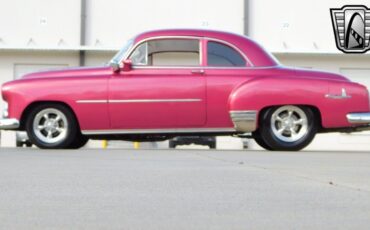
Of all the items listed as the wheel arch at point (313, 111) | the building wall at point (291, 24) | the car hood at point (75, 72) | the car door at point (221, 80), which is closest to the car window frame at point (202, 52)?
the car door at point (221, 80)

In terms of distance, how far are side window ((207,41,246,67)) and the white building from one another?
47.9 ft

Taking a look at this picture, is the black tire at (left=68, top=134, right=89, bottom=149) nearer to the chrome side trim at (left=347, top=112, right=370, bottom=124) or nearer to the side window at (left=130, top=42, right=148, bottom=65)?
the side window at (left=130, top=42, right=148, bottom=65)

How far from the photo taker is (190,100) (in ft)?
33.9

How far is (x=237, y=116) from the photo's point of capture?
10266 millimetres

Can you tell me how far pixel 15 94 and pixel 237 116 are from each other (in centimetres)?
290

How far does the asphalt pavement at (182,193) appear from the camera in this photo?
16.3 ft

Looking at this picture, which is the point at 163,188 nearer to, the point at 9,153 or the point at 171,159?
the point at 171,159

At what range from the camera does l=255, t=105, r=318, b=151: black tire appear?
1041cm

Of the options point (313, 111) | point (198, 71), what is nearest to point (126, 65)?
point (198, 71)

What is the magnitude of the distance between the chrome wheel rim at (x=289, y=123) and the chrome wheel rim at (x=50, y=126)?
2.71m

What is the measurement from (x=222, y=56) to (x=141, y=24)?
585 inches

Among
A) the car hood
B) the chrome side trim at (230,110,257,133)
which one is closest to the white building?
the car hood

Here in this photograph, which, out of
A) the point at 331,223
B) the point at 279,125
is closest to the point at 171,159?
the point at 279,125

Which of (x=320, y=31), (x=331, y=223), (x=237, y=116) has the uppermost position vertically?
(x=320, y=31)
